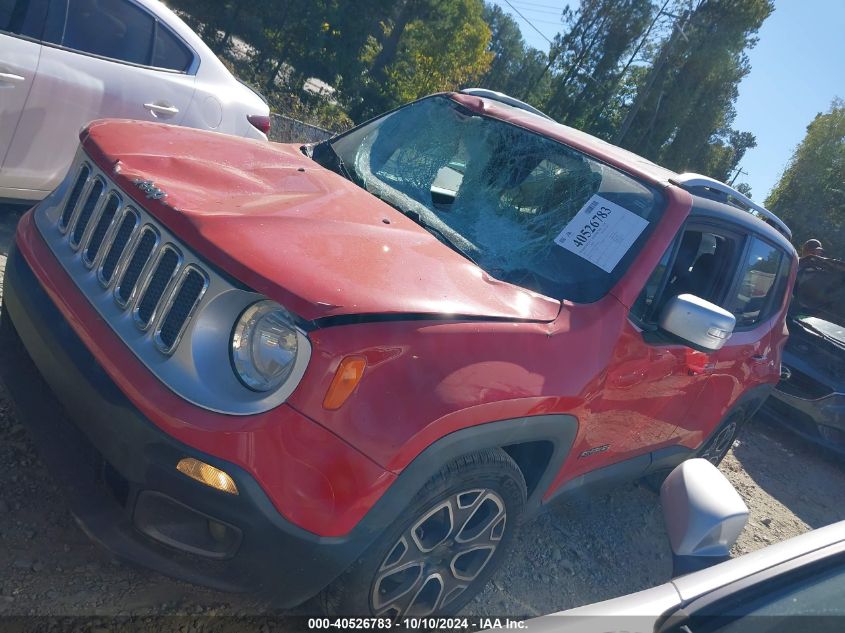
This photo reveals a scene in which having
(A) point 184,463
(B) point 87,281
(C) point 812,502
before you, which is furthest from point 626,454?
(C) point 812,502

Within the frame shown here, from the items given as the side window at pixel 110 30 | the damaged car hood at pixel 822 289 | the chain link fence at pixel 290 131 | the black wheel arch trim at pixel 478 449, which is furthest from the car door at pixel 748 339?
the chain link fence at pixel 290 131

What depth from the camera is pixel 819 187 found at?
30219 mm

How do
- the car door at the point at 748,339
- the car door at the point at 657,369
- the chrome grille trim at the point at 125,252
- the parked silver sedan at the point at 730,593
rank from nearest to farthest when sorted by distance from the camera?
the parked silver sedan at the point at 730,593 < the chrome grille trim at the point at 125,252 < the car door at the point at 657,369 < the car door at the point at 748,339

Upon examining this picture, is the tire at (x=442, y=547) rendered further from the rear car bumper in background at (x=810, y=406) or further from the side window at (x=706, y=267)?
the rear car bumper in background at (x=810, y=406)

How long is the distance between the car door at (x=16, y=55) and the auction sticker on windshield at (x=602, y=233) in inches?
124

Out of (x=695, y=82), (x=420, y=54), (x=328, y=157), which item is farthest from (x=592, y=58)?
(x=328, y=157)

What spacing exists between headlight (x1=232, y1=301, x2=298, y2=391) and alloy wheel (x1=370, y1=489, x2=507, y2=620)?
65 cm

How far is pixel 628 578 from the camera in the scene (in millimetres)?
3520

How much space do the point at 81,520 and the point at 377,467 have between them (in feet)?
2.82

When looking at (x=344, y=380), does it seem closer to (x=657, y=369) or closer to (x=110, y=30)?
(x=657, y=369)

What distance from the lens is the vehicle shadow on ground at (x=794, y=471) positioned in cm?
542

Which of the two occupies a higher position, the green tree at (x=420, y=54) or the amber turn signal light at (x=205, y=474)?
the green tree at (x=420, y=54)

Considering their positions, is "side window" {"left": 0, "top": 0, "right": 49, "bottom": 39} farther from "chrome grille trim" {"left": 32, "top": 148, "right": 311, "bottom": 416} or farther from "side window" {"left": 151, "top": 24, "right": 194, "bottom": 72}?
"chrome grille trim" {"left": 32, "top": 148, "right": 311, "bottom": 416}

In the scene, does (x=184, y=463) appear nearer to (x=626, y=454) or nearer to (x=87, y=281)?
(x=87, y=281)
